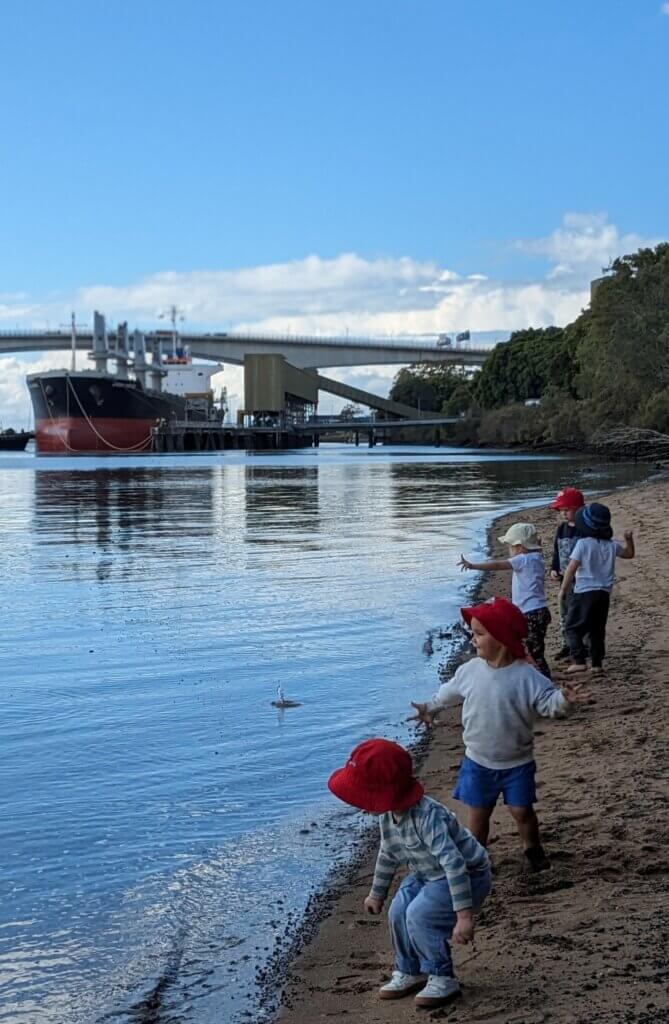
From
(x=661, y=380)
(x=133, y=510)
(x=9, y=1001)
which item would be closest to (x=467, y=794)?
(x=9, y=1001)

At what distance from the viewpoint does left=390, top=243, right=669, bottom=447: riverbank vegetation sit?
63.8 meters

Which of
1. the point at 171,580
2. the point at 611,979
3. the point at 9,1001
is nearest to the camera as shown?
the point at 611,979

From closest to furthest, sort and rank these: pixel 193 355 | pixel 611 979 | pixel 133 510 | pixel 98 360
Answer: pixel 611 979, pixel 133 510, pixel 98 360, pixel 193 355

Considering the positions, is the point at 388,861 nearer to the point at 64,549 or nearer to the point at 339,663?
the point at 339,663

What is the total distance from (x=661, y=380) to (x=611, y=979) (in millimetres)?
62557

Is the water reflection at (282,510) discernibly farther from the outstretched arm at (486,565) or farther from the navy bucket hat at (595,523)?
the outstretched arm at (486,565)

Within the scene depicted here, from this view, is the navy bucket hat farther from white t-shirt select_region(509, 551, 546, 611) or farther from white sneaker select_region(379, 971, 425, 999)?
white sneaker select_region(379, 971, 425, 999)

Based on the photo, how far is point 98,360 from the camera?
4786 inches

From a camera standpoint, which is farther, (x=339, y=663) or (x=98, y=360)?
(x=98, y=360)

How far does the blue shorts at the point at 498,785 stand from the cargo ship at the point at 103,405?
96.6 metres

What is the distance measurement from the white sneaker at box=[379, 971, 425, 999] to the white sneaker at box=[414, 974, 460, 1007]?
0.34ft

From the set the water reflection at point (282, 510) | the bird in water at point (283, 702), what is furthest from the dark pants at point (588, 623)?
the water reflection at point (282, 510)

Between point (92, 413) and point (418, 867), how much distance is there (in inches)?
4011

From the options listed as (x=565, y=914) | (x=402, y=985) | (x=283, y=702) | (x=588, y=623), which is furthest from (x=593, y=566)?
(x=402, y=985)
